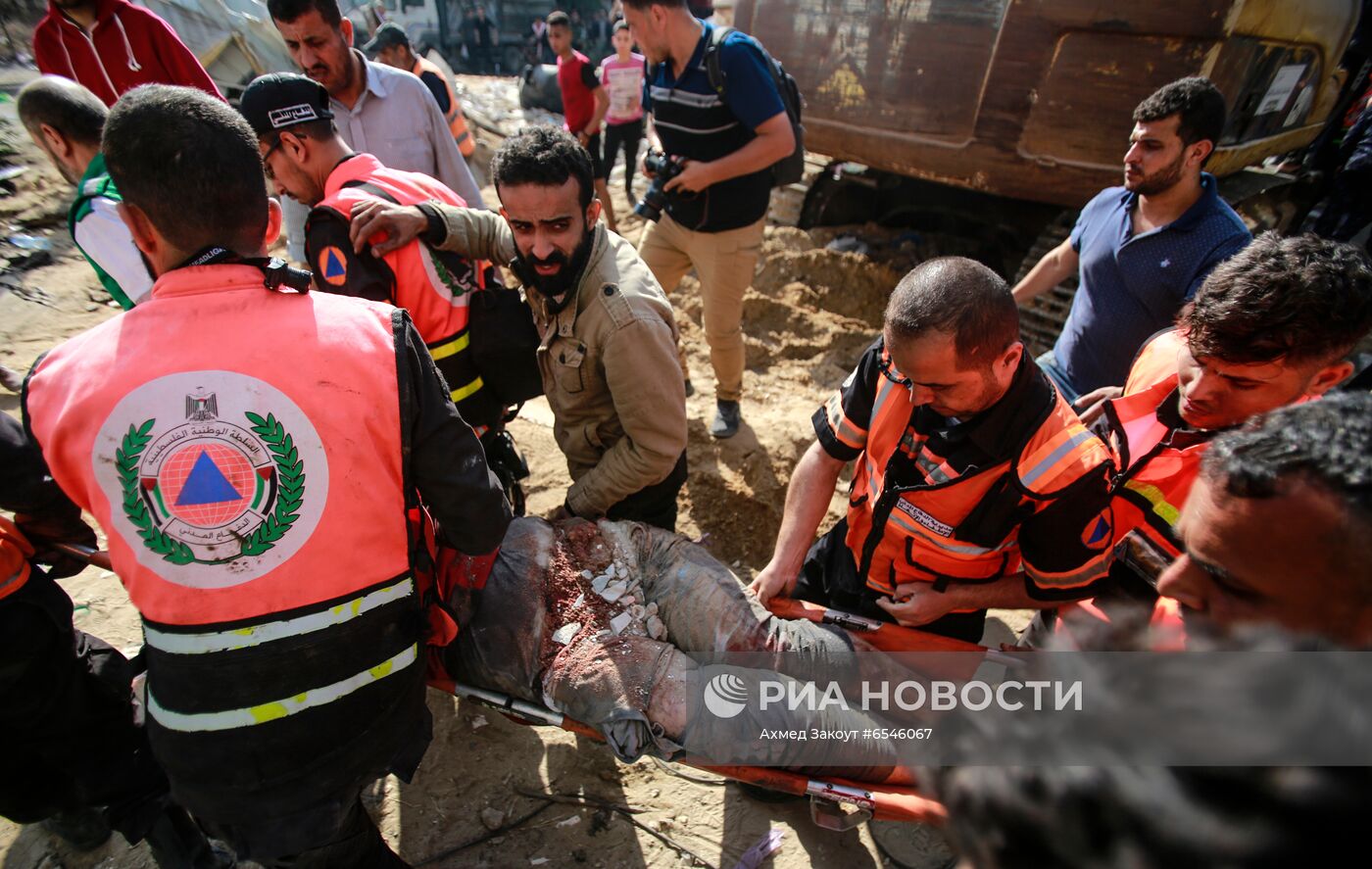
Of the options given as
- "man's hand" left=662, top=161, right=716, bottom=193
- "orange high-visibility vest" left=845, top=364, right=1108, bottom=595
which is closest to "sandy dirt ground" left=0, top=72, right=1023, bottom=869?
"orange high-visibility vest" left=845, top=364, right=1108, bottom=595

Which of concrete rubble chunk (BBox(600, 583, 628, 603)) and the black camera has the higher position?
the black camera

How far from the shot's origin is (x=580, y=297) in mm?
2268

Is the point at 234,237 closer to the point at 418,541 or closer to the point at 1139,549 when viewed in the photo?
the point at 418,541

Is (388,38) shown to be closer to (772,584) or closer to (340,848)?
(772,584)

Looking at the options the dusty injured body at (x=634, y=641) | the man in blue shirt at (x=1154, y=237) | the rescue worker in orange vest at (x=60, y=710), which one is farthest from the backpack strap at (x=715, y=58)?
the rescue worker in orange vest at (x=60, y=710)

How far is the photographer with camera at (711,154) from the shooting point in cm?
354

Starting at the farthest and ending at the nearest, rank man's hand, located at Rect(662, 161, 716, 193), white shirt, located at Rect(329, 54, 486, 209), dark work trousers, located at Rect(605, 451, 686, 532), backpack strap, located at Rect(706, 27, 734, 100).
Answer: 1. man's hand, located at Rect(662, 161, 716, 193)
2. backpack strap, located at Rect(706, 27, 734, 100)
3. white shirt, located at Rect(329, 54, 486, 209)
4. dark work trousers, located at Rect(605, 451, 686, 532)

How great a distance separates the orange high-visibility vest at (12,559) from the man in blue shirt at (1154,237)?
4.08 m

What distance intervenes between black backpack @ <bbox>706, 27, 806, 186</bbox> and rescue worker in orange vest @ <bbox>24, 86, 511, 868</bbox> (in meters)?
2.64

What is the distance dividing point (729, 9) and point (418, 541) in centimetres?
672

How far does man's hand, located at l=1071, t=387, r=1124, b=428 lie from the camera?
2.37 metres

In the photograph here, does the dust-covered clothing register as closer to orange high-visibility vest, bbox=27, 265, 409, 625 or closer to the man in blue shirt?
orange high-visibility vest, bbox=27, 265, 409, 625

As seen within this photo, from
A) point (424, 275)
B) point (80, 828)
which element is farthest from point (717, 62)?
point (80, 828)

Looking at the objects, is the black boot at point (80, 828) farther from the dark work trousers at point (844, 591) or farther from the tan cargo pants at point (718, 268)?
the tan cargo pants at point (718, 268)
